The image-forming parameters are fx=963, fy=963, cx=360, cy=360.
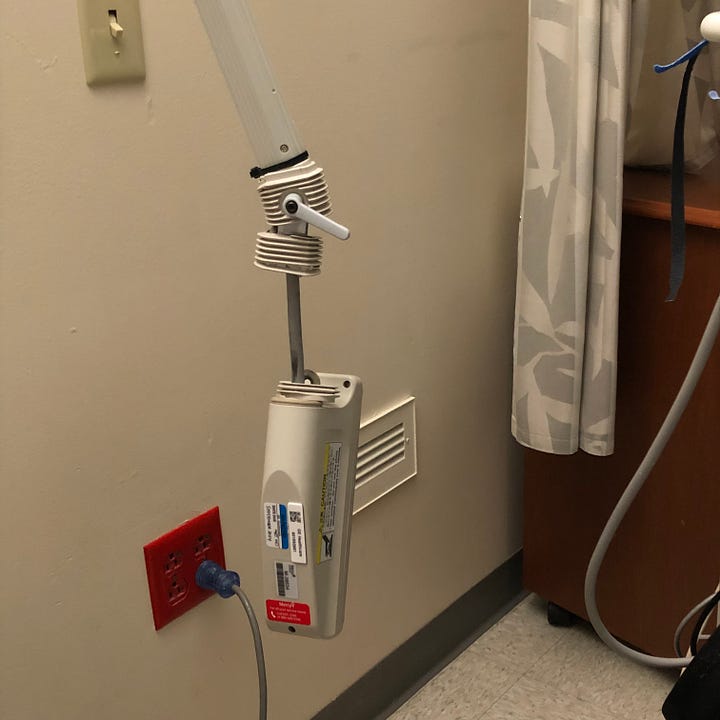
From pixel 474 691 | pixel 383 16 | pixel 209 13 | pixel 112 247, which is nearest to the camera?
pixel 209 13

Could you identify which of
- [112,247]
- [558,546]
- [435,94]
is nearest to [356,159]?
[435,94]

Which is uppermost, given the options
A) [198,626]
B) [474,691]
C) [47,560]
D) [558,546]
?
[47,560]

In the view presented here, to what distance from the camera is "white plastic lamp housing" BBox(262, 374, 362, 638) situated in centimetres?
68

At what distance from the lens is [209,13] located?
591 millimetres

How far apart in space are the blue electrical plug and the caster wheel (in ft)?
2.25

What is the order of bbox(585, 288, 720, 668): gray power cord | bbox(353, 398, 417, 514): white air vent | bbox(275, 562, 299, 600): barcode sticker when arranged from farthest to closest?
bbox(353, 398, 417, 514): white air vent < bbox(585, 288, 720, 668): gray power cord < bbox(275, 562, 299, 600): barcode sticker

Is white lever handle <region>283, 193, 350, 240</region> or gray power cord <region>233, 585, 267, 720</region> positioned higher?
white lever handle <region>283, 193, 350, 240</region>

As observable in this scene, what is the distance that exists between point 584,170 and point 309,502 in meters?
0.71

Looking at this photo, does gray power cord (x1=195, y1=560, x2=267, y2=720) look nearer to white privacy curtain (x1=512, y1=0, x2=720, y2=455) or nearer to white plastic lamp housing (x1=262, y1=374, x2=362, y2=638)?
white plastic lamp housing (x1=262, y1=374, x2=362, y2=638)

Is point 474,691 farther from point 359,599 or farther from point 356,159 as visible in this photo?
point 356,159

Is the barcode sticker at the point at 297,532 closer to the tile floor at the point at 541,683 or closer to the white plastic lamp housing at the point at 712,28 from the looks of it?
the white plastic lamp housing at the point at 712,28

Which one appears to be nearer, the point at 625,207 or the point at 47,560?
the point at 47,560

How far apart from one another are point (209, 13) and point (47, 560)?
59 centimetres

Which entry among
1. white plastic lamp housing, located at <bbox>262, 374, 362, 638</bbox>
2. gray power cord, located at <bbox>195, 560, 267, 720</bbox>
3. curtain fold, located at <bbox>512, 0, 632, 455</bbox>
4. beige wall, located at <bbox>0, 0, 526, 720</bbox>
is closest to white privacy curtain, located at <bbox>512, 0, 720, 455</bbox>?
curtain fold, located at <bbox>512, 0, 632, 455</bbox>
